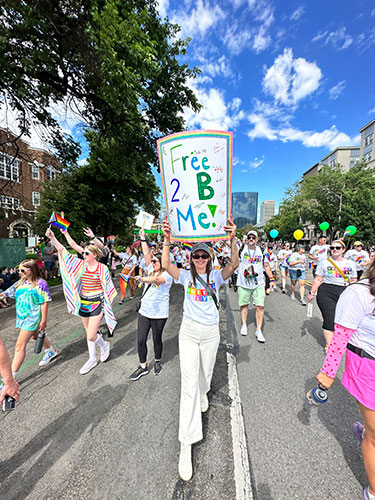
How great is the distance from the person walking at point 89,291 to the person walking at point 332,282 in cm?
360

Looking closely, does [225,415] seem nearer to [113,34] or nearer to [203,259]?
[203,259]

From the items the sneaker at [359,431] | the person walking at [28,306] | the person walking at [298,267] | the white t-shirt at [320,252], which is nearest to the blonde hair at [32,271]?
the person walking at [28,306]

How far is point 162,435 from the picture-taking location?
2109 mm

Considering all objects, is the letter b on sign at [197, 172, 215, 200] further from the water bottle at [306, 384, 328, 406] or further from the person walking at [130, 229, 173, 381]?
the water bottle at [306, 384, 328, 406]

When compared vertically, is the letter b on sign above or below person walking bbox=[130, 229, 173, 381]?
above

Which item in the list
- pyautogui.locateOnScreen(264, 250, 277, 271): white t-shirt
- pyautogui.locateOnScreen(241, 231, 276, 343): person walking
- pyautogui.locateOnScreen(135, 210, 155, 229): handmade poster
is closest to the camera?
pyautogui.locateOnScreen(135, 210, 155, 229): handmade poster

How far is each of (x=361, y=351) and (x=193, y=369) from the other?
1.40m

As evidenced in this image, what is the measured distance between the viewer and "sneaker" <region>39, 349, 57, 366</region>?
11.1 feet

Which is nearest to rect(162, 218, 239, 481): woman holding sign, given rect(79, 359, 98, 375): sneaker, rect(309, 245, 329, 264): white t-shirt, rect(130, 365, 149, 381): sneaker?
rect(130, 365, 149, 381): sneaker

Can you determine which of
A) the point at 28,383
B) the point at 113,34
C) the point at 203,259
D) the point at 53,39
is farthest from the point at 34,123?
the point at 203,259

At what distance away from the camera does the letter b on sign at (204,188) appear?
1.91m

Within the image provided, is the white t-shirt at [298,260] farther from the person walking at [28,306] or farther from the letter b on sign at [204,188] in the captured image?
the person walking at [28,306]

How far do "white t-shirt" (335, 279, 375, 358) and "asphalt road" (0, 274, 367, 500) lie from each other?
121cm

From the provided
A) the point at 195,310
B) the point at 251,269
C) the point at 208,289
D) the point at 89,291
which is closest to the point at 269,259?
the point at 251,269
